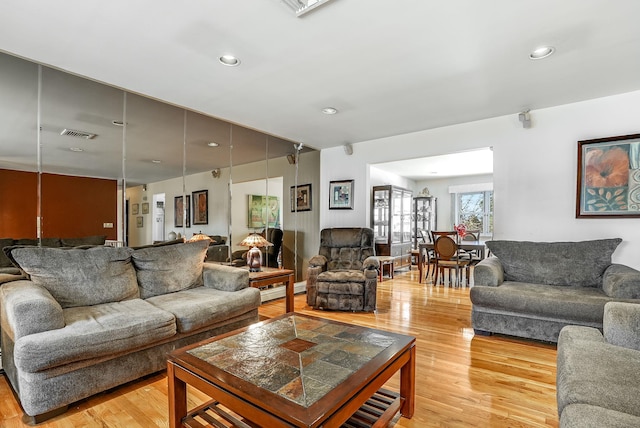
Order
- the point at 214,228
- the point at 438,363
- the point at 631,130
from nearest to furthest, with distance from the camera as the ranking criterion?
the point at 438,363
the point at 631,130
the point at 214,228

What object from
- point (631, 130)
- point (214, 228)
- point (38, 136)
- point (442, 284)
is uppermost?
point (631, 130)

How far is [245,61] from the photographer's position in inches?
94.7

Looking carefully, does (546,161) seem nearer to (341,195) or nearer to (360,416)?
(341,195)

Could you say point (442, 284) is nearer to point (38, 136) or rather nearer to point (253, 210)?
point (253, 210)

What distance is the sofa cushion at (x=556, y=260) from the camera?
118 inches

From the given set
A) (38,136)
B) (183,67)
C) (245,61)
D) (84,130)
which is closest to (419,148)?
(245,61)

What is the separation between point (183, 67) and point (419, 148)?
124 inches

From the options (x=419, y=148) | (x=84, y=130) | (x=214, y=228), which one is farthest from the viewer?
(x=419, y=148)

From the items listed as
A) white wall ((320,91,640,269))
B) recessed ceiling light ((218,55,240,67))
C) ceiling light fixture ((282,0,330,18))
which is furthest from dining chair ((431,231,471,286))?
ceiling light fixture ((282,0,330,18))

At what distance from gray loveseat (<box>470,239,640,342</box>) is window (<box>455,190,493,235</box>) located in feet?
17.2

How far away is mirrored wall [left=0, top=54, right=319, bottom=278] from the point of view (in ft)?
8.03

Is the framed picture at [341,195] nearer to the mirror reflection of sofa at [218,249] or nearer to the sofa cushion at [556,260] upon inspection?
the mirror reflection of sofa at [218,249]

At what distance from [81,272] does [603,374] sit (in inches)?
Answer: 123

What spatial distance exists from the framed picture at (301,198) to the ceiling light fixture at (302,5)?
3518mm
